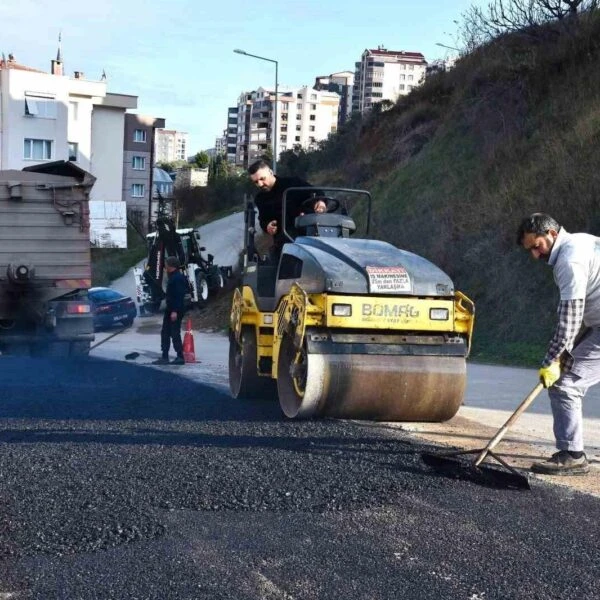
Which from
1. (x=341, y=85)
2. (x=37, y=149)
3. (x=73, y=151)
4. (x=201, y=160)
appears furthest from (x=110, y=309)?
(x=341, y=85)

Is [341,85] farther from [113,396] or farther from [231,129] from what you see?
[113,396]

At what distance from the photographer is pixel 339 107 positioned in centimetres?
15125

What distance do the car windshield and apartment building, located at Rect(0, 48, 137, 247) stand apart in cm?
2415

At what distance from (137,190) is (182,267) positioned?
4547 cm

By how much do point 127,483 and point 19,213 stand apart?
9.36 m

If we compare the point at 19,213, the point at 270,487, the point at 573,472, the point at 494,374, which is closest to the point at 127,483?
the point at 270,487

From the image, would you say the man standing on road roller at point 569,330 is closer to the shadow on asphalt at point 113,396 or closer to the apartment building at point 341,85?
the shadow on asphalt at point 113,396

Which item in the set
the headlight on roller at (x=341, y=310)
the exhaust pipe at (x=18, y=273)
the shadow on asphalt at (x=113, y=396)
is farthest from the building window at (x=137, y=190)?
the headlight on roller at (x=341, y=310)

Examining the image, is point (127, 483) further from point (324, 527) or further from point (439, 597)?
point (439, 597)

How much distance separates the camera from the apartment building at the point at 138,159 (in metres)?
74.8

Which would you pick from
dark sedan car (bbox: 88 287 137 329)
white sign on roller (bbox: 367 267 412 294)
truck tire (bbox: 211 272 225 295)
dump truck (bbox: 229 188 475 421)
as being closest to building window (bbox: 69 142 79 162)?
truck tire (bbox: 211 272 225 295)

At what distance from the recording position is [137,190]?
2980 inches

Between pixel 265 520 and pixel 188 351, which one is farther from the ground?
pixel 265 520

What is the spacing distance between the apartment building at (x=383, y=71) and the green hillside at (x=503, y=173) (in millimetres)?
108729
